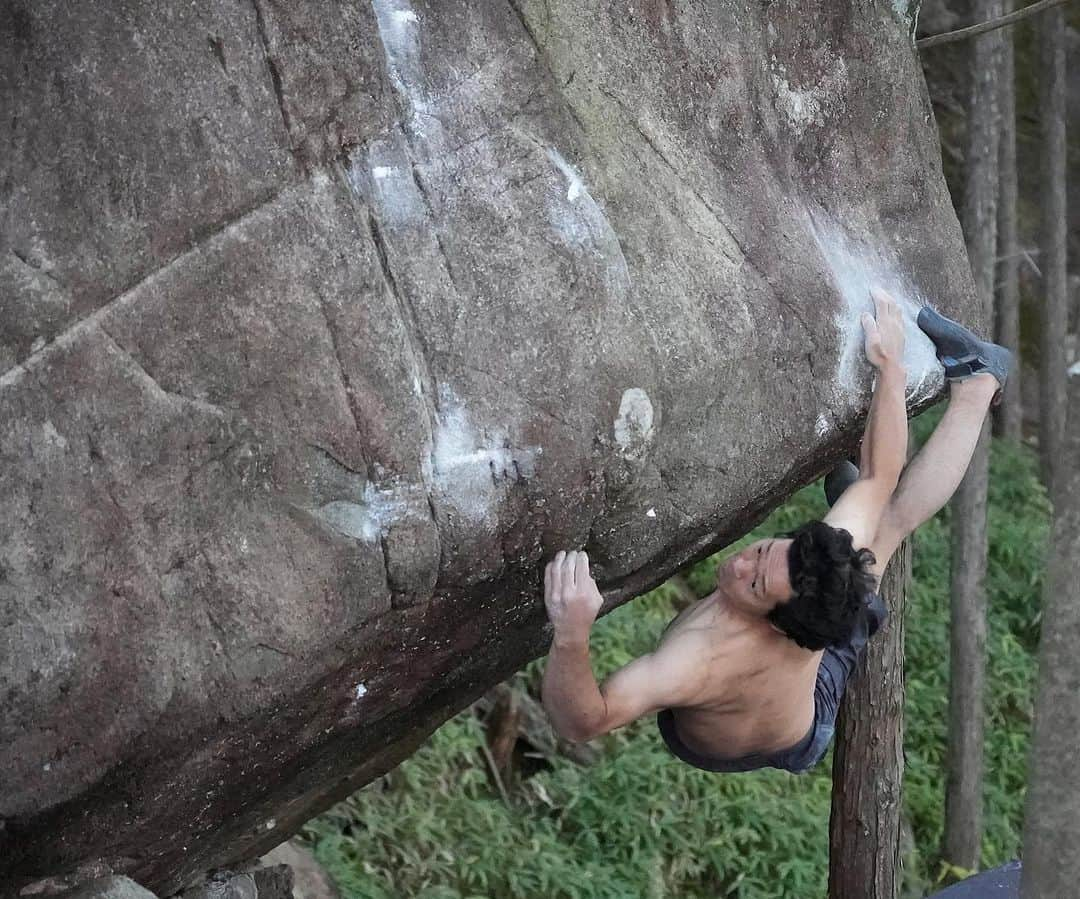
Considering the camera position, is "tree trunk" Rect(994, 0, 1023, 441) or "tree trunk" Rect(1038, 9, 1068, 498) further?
"tree trunk" Rect(994, 0, 1023, 441)

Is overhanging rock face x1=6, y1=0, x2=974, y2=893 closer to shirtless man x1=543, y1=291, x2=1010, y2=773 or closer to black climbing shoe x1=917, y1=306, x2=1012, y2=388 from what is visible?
shirtless man x1=543, y1=291, x2=1010, y2=773

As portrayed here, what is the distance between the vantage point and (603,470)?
3643 millimetres

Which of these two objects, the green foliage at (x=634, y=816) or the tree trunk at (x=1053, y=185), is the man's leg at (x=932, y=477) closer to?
the green foliage at (x=634, y=816)

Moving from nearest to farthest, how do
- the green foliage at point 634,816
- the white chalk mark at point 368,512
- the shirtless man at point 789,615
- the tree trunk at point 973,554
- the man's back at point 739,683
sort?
the white chalk mark at point 368,512 < the shirtless man at point 789,615 < the man's back at point 739,683 < the green foliage at point 634,816 < the tree trunk at point 973,554

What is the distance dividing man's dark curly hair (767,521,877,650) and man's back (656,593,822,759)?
17cm

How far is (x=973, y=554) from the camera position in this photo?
24.1ft

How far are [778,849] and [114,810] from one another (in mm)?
4821

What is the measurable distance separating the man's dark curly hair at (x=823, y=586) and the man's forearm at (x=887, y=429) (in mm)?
502

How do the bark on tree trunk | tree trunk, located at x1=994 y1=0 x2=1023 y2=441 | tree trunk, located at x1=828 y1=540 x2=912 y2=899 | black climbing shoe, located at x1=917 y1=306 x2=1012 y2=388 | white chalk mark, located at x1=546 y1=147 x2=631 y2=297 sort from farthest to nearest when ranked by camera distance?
tree trunk, located at x1=994 y1=0 x2=1023 y2=441 → the bark on tree trunk → tree trunk, located at x1=828 y1=540 x2=912 y2=899 → black climbing shoe, located at x1=917 y1=306 x2=1012 y2=388 → white chalk mark, located at x1=546 y1=147 x2=631 y2=297

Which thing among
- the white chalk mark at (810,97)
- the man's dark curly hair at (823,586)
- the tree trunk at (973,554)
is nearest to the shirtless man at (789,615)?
the man's dark curly hair at (823,586)

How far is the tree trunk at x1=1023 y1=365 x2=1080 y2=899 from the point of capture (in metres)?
2.57

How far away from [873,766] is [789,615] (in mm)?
2325

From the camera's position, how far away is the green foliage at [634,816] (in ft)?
21.0

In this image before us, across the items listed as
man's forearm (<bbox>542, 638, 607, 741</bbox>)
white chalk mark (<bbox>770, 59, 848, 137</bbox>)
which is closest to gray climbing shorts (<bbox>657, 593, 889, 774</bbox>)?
man's forearm (<bbox>542, 638, 607, 741</bbox>)
